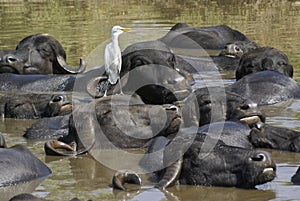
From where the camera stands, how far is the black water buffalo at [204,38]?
17656 millimetres

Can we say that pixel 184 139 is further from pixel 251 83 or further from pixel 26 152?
pixel 251 83

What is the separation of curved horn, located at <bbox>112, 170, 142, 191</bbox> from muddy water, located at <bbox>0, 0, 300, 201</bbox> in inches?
3.1

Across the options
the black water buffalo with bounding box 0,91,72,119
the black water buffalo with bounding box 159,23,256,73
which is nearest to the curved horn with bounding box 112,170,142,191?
the black water buffalo with bounding box 0,91,72,119

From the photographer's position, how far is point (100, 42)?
1847cm

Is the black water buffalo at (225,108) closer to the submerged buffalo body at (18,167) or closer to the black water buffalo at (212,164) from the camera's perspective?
the black water buffalo at (212,164)

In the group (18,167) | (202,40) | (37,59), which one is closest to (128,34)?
(202,40)

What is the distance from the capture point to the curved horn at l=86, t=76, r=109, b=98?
11826 mm

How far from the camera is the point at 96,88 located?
12.2m

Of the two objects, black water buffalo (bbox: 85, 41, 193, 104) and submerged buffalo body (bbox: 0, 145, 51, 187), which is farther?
black water buffalo (bbox: 85, 41, 193, 104)

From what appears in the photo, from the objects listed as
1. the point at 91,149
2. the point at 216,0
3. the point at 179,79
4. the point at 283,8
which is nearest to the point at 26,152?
the point at 91,149

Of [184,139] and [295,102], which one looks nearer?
[184,139]

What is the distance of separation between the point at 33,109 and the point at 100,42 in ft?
23.8

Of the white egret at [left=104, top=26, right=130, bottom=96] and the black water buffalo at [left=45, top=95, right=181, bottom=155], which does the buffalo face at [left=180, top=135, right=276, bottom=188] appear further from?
the white egret at [left=104, top=26, right=130, bottom=96]

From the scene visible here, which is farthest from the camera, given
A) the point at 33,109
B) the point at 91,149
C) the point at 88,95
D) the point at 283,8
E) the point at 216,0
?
the point at 216,0
